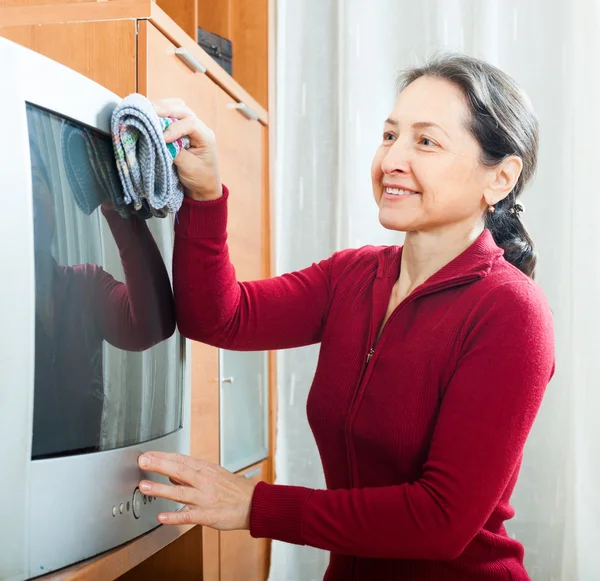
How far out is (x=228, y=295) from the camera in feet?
3.55

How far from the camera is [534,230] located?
7.00 ft

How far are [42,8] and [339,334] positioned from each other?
2.46 feet

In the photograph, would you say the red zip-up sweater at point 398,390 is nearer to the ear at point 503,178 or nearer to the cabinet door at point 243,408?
the ear at point 503,178

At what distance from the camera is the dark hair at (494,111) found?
3.59 feet

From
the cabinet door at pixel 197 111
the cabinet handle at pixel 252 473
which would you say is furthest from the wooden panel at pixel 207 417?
the cabinet handle at pixel 252 473

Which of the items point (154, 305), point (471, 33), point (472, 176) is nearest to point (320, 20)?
point (471, 33)

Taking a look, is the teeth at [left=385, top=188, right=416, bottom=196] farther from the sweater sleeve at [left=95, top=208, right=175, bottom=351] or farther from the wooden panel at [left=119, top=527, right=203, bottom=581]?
the wooden panel at [left=119, top=527, right=203, bottom=581]

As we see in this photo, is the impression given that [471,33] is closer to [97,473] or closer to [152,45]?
[152,45]

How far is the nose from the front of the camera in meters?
1.09

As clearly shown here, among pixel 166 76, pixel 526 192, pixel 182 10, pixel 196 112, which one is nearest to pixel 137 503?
pixel 166 76

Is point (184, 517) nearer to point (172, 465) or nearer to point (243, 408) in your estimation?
point (172, 465)

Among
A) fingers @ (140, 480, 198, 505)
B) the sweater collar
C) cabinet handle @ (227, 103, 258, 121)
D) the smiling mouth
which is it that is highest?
cabinet handle @ (227, 103, 258, 121)

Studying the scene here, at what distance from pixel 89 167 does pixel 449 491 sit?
0.57 m

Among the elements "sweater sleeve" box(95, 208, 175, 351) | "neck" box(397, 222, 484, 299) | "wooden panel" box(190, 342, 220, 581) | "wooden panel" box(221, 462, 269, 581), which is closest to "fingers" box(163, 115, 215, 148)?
"sweater sleeve" box(95, 208, 175, 351)
